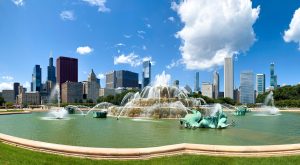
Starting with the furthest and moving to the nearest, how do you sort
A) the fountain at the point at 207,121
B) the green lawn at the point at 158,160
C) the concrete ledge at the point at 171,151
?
the fountain at the point at 207,121
the concrete ledge at the point at 171,151
the green lawn at the point at 158,160

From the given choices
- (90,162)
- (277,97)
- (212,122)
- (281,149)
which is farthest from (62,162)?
(277,97)

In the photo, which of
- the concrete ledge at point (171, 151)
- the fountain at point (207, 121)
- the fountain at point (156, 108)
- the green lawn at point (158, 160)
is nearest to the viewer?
the green lawn at point (158, 160)

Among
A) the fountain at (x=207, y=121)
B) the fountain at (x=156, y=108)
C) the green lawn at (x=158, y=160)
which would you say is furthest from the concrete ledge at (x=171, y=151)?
the fountain at (x=156, y=108)

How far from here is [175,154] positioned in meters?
12.8

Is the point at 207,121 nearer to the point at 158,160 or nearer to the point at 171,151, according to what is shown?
the point at 171,151

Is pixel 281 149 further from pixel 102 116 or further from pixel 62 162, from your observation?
pixel 102 116

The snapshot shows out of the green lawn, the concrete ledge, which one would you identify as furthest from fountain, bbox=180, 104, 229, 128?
the green lawn

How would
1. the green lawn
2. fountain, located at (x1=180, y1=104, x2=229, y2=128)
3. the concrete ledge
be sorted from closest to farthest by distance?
1. the green lawn
2. the concrete ledge
3. fountain, located at (x1=180, y1=104, x2=229, y2=128)

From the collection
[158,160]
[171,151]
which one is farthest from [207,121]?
[158,160]

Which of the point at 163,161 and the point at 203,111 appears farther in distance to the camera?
the point at 203,111

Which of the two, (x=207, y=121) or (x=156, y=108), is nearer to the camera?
(x=207, y=121)

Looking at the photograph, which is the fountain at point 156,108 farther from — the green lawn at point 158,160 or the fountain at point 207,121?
the green lawn at point 158,160

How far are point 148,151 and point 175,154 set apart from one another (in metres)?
1.21

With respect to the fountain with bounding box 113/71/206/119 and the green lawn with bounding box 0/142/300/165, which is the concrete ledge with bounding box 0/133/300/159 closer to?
the green lawn with bounding box 0/142/300/165
